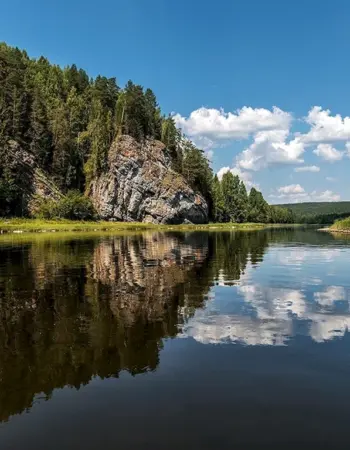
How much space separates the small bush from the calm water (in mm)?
118032

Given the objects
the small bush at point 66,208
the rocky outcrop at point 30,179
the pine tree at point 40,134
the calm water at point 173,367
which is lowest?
the calm water at point 173,367

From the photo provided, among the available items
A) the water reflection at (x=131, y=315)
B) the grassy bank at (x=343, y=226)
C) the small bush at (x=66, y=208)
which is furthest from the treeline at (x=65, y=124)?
the water reflection at (x=131, y=315)

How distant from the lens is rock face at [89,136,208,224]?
168625 mm

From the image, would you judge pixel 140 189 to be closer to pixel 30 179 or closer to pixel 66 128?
pixel 66 128

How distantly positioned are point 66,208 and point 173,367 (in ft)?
444

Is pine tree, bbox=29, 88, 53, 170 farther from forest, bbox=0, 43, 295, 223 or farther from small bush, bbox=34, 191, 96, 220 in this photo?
small bush, bbox=34, 191, 96, 220

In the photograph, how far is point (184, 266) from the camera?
4031 centimetres

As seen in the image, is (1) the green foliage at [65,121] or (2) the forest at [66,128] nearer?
(2) the forest at [66,128]

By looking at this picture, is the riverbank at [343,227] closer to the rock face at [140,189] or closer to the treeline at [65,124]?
the rock face at [140,189]

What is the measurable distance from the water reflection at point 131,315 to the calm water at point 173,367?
71 mm

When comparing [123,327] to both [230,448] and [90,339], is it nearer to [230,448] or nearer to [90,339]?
[90,339]

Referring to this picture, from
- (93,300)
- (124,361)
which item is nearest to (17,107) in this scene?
(93,300)

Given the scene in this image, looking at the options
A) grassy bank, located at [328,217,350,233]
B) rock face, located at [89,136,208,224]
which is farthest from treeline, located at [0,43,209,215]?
grassy bank, located at [328,217,350,233]

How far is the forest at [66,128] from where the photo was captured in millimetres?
146250
